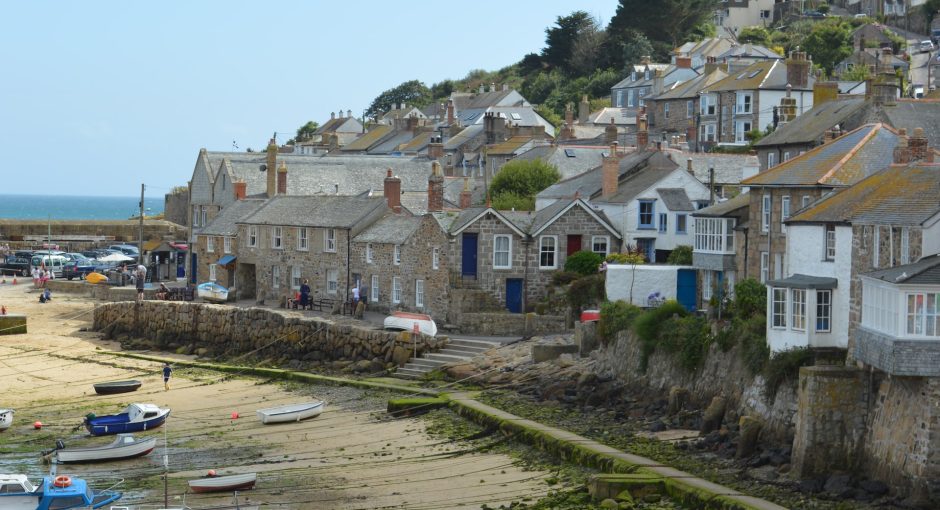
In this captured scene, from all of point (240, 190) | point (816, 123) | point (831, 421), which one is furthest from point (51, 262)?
point (831, 421)

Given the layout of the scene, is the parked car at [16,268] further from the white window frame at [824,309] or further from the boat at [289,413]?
the white window frame at [824,309]

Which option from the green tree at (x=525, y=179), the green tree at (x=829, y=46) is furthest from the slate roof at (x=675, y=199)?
the green tree at (x=829, y=46)

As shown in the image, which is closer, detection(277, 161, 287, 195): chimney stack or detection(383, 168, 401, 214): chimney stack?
detection(383, 168, 401, 214): chimney stack

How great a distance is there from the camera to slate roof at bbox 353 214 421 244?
55594 millimetres

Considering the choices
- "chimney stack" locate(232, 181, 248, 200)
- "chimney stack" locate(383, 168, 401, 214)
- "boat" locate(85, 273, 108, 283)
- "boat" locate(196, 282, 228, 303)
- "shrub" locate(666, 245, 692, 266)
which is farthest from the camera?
"boat" locate(85, 273, 108, 283)

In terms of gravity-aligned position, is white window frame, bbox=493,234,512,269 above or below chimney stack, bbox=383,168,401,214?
below

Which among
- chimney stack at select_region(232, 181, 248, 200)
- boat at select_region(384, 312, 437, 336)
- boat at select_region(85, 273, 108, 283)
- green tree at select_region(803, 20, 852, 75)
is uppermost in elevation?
green tree at select_region(803, 20, 852, 75)

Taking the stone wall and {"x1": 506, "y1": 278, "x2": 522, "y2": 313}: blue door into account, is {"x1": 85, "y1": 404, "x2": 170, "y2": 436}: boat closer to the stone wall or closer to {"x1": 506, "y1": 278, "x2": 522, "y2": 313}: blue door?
the stone wall

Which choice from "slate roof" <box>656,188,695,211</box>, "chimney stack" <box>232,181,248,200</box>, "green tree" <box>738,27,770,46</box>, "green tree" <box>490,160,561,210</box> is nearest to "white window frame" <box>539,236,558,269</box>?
"slate roof" <box>656,188,695,211</box>

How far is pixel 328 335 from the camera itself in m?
52.7

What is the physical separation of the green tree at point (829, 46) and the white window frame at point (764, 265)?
6527cm

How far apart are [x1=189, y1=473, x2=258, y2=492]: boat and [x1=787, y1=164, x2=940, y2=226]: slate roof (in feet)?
46.3

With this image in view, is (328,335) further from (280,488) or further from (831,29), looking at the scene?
(831,29)

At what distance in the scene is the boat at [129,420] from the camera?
4119 cm
